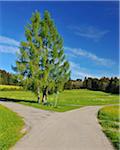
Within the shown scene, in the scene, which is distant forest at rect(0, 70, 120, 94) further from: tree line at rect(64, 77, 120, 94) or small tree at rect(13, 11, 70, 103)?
small tree at rect(13, 11, 70, 103)

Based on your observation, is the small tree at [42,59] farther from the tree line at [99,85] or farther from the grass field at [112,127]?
the tree line at [99,85]

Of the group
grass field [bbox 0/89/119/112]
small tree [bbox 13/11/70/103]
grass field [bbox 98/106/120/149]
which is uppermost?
small tree [bbox 13/11/70/103]

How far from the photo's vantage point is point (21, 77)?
141 feet

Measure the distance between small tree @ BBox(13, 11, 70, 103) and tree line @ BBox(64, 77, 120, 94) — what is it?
80.4m

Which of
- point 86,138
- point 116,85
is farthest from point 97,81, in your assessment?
point 86,138

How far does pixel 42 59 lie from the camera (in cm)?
4419

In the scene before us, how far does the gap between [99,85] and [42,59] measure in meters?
103

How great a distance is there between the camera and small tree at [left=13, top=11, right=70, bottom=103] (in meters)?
43.5

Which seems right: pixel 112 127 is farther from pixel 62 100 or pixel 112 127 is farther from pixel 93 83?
pixel 93 83

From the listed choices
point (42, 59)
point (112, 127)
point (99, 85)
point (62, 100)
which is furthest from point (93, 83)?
point (112, 127)

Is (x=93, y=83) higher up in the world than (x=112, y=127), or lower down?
higher up

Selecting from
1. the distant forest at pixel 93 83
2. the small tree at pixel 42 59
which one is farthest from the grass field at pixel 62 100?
the distant forest at pixel 93 83

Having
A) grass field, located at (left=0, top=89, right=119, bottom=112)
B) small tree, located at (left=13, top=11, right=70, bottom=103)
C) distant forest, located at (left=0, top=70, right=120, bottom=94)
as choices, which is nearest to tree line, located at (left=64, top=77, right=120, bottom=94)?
distant forest, located at (left=0, top=70, right=120, bottom=94)

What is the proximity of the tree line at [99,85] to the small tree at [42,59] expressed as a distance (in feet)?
264
